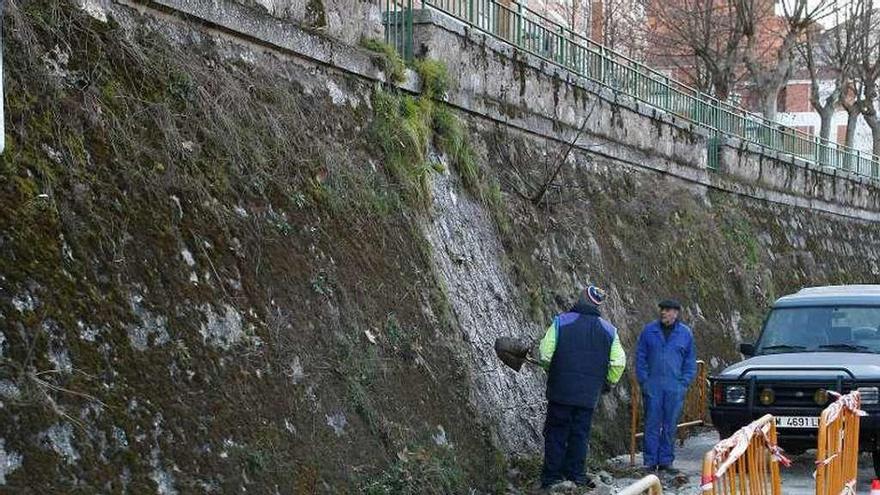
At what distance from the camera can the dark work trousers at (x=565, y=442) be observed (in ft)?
37.4

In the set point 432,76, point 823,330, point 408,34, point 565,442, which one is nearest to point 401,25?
point 408,34

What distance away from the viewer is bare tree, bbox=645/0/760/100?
1566 inches

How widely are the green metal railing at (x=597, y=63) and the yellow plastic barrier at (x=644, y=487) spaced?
892 cm

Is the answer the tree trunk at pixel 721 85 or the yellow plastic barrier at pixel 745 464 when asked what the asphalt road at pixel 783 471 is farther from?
the tree trunk at pixel 721 85

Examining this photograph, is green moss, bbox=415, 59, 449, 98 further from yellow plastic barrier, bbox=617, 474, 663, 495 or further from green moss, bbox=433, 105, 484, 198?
yellow plastic barrier, bbox=617, 474, 663, 495

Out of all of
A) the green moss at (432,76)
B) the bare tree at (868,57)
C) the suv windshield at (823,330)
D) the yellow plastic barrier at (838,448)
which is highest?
the bare tree at (868,57)

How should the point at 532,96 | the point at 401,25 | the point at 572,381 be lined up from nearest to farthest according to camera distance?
the point at 572,381
the point at 401,25
the point at 532,96

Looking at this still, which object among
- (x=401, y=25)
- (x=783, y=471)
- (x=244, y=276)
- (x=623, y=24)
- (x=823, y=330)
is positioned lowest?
(x=783, y=471)

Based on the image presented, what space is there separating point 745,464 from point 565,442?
457cm

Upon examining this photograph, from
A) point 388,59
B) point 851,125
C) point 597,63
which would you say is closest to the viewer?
point 388,59

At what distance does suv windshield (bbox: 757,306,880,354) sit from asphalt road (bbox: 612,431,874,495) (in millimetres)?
1257

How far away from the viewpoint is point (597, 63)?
20531mm

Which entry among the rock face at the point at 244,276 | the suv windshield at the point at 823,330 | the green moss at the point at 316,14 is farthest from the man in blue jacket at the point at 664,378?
the green moss at the point at 316,14

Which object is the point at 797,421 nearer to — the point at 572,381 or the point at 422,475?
the point at 572,381
